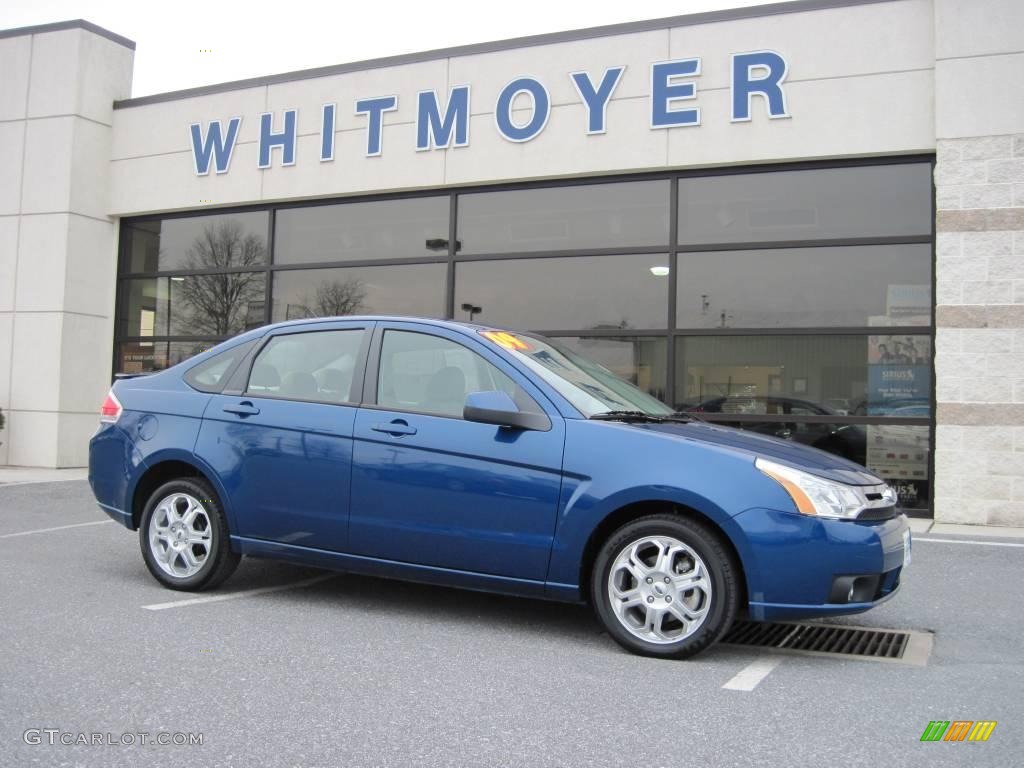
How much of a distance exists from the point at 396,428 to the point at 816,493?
205 centimetres

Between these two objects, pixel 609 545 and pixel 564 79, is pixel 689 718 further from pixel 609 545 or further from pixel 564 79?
pixel 564 79

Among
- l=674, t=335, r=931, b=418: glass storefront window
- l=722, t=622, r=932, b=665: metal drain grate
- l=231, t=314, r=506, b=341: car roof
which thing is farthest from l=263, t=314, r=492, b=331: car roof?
l=674, t=335, r=931, b=418: glass storefront window

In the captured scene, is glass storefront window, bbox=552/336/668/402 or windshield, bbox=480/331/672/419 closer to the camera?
windshield, bbox=480/331/672/419

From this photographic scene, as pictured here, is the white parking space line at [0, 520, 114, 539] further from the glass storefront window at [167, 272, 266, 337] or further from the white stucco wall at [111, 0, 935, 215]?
the white stucco wall at [111, 0, 935, 215]

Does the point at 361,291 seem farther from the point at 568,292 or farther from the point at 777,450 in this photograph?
the point at 777,450

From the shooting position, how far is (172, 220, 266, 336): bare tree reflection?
44.1 ft

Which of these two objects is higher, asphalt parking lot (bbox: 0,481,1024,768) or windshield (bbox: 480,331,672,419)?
windshield (bbox: 480,331,672,419)

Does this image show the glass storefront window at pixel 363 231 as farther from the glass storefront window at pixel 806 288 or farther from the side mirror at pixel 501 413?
the side mirror at pixel 501 413

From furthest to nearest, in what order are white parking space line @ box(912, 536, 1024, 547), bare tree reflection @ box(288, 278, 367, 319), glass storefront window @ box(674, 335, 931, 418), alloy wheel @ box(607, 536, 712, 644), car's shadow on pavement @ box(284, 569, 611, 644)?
1. bare tree reflection @ box(288, 278, 367, 319)
2. glass storefront window @ box(674, 335, 931, 418)
3. white parking space line @ box(912, 536, 1024, 547)
4. car's shadow on pavement @ box(284, 569, 611, 644)
5. alloy wheel @ box(607, 536, 712, 644)

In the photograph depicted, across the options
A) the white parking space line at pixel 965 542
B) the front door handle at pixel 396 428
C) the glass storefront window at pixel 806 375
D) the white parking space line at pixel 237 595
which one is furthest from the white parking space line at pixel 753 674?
the glass storefront window at pixel 806 375

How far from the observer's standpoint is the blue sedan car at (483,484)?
4.14m

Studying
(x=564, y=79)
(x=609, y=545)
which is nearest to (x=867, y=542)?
(x=609, y=545)

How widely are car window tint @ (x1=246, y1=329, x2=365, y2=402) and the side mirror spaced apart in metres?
0.87

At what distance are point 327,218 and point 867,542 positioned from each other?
10121 mm
